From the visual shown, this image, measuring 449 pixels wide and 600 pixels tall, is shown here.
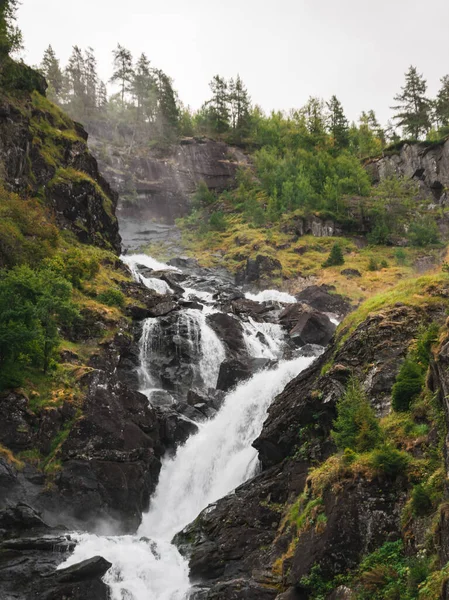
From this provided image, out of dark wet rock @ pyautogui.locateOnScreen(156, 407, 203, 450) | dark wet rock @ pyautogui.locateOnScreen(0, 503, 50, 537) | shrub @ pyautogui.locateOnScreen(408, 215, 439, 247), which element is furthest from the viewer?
shrub @ pyautogui.locateOnScreen(408, 215, 439, 247)

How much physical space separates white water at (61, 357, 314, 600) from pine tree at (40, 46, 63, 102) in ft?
289

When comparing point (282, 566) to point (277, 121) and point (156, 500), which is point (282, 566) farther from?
point (277, 121)

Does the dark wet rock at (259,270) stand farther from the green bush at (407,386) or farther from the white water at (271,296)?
the green bush at (407,386)

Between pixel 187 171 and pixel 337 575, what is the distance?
86.8 m

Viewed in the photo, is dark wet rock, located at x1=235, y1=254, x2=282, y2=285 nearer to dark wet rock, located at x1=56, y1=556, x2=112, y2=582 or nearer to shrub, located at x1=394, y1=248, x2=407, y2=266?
shrub, located at x1=394, y1=248, x2=407, y2=266

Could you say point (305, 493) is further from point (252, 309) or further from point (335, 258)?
point (335, 258)

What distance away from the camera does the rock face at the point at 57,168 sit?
42406 millimetres

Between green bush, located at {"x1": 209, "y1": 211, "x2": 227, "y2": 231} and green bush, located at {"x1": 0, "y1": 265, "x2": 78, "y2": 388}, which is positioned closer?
green bush, located at {"x1": 0, "y1": 265, "x2": 78, "y2": 388}

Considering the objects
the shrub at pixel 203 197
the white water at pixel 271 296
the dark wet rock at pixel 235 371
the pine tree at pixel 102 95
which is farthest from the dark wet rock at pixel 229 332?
the pine tree at pixel 102 95

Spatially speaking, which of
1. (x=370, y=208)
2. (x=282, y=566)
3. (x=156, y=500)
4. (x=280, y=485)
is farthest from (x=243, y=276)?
(x=282, y=566)

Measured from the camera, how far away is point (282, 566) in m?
15.9

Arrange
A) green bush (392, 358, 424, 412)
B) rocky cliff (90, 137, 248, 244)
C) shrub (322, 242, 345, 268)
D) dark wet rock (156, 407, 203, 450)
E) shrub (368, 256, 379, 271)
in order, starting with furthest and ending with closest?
1. rocky cliff (90, 137, 248, 244)
2. shrub (322, 242, 345, 268)
3. shrub (368, 256, 379, 271)
4. dark wet rock (156, 407, 203, 450)
5. green bush (392, 358, 424, 412)

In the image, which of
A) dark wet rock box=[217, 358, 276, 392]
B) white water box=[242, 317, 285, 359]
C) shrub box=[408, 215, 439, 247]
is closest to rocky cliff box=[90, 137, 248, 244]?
shrub box=[408, 215, 439, 247]

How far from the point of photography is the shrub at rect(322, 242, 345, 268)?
6128 centimetres
